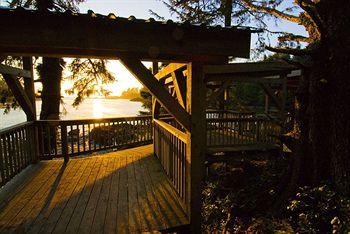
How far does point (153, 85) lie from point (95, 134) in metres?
5.56

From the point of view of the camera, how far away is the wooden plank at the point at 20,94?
5.26m

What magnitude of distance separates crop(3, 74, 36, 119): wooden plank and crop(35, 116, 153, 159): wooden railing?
362 millimetres

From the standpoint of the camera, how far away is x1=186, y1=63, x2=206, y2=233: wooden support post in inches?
134

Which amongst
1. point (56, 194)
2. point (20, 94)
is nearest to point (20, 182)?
point (56, 194)

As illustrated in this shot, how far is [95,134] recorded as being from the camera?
8.04 meters

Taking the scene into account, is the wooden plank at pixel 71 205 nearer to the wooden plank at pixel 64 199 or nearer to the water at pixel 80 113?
the wooden plank at pixel 64 199

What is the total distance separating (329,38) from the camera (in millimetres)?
3697

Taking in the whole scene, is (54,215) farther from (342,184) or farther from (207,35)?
(342,184)

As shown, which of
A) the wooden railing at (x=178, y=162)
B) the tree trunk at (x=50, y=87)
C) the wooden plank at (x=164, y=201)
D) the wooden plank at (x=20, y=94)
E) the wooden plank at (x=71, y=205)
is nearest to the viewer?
the wooden plank at (x=71, y=205)

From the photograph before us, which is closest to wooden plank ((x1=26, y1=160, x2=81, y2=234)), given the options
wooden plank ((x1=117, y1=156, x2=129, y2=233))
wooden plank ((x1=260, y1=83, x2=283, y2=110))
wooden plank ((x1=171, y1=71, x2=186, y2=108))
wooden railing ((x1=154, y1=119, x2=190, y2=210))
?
wooden plank ((x1=117, y1=156, x2=129, y2=233))

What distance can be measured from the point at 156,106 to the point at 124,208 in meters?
3.71

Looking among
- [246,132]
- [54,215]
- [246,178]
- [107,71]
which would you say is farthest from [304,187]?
[107,71]

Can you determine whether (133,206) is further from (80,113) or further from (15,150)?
(80,113)

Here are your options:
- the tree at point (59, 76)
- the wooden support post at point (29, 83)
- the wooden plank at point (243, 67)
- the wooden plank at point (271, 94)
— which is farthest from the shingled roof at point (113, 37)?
the tree at point (59, 76)
